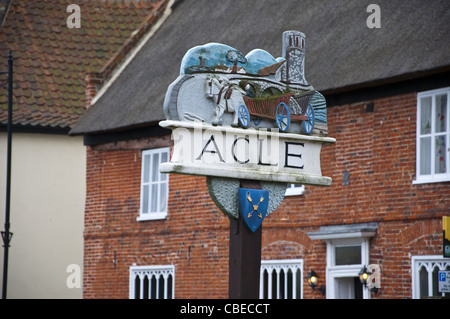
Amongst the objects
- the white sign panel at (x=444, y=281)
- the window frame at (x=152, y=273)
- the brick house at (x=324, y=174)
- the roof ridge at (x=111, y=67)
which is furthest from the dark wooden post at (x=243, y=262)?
the roof ridge at (x=111, y=67)

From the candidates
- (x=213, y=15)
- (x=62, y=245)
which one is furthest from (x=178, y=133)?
→ (x=62, y=245)

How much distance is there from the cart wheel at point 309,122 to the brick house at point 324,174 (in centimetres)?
597

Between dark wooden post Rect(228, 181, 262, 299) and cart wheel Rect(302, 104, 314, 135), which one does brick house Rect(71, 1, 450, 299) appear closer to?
cart wheel Rect(302, 104, 314, 135)

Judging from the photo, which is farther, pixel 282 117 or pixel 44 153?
pixel 44 153

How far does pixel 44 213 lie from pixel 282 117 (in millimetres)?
15955

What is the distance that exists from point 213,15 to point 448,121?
349 inches

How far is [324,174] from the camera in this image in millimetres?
17672

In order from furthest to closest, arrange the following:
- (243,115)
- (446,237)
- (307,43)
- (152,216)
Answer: (152,216) < (307,43) < (446,237) < (243,115)

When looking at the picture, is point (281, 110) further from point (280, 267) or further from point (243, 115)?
point (280, 267)

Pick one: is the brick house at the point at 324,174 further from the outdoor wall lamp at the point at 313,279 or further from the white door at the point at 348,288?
the outdoor wall lamp at the point at 313,279

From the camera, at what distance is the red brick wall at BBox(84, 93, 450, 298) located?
53.5 ft

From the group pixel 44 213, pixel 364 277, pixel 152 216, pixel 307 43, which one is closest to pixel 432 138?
pixel 364 277

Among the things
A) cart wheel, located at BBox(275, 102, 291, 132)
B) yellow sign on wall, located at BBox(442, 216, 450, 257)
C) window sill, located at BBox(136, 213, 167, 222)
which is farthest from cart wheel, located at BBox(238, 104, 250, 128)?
window sill, located at BBox(136, 213, 167, 222)

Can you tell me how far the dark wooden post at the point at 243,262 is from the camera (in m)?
8.78
